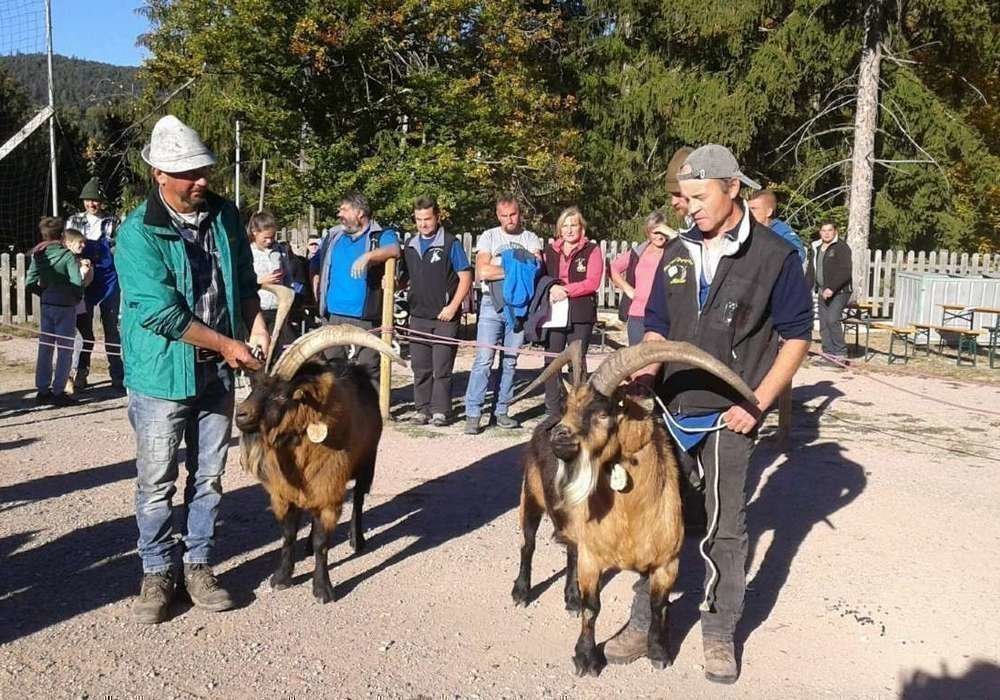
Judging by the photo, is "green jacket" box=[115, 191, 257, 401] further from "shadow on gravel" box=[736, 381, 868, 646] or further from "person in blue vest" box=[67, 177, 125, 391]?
"person in blue vest" box=[67, 177, 125, 391]

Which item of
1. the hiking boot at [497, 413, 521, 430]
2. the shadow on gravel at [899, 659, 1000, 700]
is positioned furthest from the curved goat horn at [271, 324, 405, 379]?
the hiking boot at [497, 413, 521, 430]

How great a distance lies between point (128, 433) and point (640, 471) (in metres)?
6.40

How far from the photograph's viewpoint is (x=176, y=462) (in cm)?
461

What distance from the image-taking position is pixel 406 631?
4520mm

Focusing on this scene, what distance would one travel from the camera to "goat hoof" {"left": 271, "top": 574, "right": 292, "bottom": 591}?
5.00m

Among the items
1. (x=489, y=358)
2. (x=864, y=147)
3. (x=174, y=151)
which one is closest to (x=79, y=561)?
(x=174, y=151)

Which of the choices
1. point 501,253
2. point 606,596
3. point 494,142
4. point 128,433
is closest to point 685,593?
point 606,596

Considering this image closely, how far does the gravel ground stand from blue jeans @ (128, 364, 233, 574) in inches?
15.3

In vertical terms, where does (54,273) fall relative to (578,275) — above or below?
below

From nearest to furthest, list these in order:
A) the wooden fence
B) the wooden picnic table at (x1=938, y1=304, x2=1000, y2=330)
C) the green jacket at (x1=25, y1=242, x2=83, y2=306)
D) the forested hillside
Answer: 1. the green jacket at (x1=25, y1=242, x2=83, y2=306)
2. the wooden picnic table at (x1=938, y1=304, x2=1000, y2=330)
3. the wooden fence
4. the forested hillside

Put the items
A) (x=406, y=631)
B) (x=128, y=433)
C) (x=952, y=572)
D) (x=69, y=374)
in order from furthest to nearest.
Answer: (x=69, y=374) → (x=128, y=433) → (x=952, y=572) → (x=406, y=631)

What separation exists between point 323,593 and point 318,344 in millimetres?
1374

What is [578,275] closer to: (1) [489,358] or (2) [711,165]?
(1) [489,358]

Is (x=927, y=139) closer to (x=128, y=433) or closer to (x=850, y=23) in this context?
(x=850, y=23)
